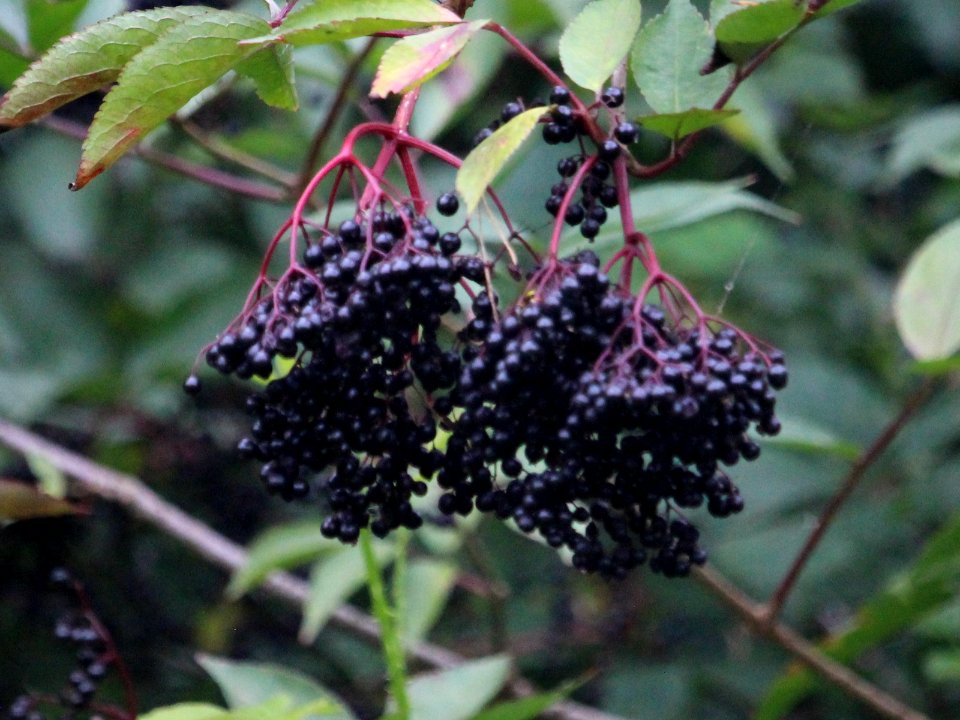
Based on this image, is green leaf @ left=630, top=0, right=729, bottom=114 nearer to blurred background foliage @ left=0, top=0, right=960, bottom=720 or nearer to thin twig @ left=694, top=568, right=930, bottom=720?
thin twig @ left=694, top=568, right=930, bottom=720

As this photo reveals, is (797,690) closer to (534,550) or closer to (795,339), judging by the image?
(534,550)

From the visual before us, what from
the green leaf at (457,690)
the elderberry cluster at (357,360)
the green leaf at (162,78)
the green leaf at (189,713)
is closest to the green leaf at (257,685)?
the green leaf at (457,690)

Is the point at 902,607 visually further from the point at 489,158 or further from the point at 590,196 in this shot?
the point at 489,158

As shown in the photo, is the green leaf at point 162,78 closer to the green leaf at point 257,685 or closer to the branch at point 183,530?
the green leaf at point 257,685

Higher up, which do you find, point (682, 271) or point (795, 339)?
point (682, 271)

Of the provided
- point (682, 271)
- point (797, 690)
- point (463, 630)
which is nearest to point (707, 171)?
point (682, 271)
